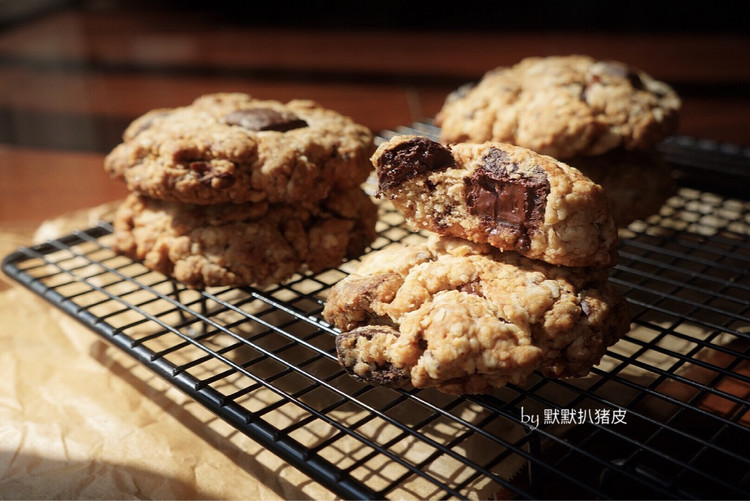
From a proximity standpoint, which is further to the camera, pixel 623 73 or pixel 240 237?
pixel 623 73

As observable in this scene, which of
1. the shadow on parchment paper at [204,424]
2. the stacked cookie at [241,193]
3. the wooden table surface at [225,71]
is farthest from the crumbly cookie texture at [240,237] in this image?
the wooden table surface at [225,71]

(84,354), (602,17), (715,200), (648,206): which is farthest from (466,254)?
(602,17)

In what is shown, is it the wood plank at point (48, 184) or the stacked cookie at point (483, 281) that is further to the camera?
the wood plank at point (48, 184)

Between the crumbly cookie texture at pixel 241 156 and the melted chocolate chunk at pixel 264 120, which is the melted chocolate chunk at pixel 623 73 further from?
the melted chocolate chunk at pixel 264 120

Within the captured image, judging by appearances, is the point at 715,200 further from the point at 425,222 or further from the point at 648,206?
the point at 425,222

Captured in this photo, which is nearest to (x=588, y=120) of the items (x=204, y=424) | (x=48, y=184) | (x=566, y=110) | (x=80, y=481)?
(x=566, y=110)

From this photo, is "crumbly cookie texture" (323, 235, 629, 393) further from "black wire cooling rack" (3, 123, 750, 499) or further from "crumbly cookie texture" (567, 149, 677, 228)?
"crumbly cookie texture" (567, 149, 677, 228)

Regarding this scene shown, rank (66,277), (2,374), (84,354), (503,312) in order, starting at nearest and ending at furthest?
1. (503,312)
2. (2,374)
3. (84,354)
4. (66,277)

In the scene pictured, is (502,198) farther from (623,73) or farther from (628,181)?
(623,73)
